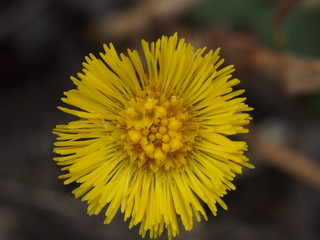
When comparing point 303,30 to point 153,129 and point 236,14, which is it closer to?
point 236,14

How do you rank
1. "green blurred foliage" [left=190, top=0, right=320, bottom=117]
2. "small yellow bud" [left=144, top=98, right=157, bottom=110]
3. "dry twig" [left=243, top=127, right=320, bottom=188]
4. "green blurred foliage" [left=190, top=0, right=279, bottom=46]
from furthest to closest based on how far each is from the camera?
"green blurred foliage" [left=190, top=0, right=279, bottom=46] → "green blurred foliage" [left=190, top=0, right=320, bottom=117] → "dry twig" [left=243, top=127, right=320, bottom=188] → "small yellow bud" [left=144, top=98, right=157, bottom=110]

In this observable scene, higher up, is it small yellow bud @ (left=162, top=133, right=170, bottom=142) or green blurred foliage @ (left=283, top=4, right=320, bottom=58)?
green blurred foliage @ (left=283, top=4, right=320, bottom=58)

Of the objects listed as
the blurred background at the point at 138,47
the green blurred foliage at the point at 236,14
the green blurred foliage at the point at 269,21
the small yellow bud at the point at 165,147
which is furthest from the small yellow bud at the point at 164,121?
the green blurred foliage at the point at 236,14

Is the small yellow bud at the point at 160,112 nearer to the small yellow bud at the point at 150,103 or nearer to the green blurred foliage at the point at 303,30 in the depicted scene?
the small yellow bud at the point at 150,103

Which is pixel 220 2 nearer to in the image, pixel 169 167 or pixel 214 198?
pixel 169 167

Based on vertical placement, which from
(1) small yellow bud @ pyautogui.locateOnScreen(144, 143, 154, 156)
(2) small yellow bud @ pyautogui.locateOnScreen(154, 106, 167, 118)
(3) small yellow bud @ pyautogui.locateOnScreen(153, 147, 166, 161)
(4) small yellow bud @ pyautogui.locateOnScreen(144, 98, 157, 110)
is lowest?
(3) small yellow bud @ pyautogui.locateOnScreen(153, 147, 166, 161)

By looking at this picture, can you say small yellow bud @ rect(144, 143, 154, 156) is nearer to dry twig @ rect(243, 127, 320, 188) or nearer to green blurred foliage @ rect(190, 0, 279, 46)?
dry twig @ rect(243, 127, 320, 188)

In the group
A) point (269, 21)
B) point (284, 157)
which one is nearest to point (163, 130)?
point (284, 157)

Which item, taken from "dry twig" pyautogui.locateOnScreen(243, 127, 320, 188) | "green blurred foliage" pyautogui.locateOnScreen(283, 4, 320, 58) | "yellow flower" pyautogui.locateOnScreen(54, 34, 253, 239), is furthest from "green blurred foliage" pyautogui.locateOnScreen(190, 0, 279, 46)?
"yellow flower" pyautogui.locateOnScreen(54, 34, 253, 239)

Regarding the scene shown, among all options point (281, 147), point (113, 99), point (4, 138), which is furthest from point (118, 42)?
point (113, 99)
